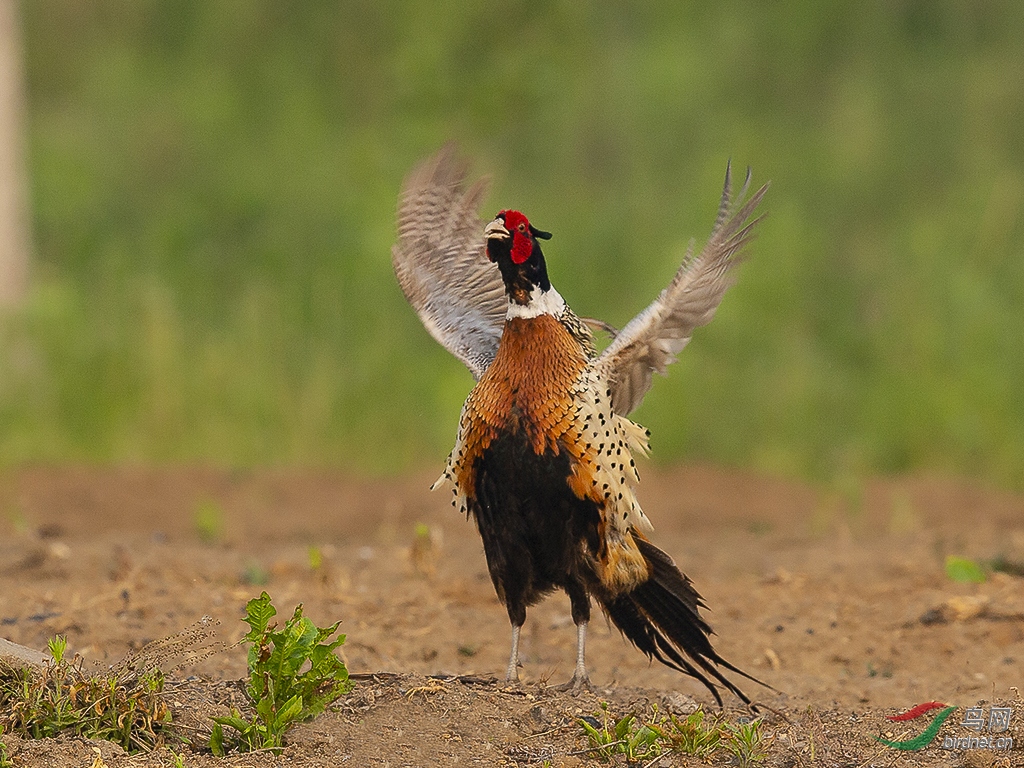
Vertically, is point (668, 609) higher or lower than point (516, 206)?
lower

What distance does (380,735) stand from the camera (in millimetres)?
3469

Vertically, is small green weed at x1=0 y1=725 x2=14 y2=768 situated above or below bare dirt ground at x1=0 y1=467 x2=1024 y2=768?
below

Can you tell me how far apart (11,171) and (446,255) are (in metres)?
4.97

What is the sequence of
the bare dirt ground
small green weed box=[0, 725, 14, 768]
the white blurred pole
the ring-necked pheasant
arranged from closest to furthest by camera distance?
small green weed box=[0, 725, 14, 768]
the bare dirt ground
the ring-necked pheasant
the white blurred pole

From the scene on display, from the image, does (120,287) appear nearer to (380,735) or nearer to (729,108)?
(729,108)

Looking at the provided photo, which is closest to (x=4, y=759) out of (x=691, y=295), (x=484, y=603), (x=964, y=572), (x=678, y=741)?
(x=678, y=741)

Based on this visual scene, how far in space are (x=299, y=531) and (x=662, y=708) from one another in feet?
11.9

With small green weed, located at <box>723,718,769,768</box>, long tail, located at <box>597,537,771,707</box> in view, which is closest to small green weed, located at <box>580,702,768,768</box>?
small green weed, located at <box>723,718,769,768</box>

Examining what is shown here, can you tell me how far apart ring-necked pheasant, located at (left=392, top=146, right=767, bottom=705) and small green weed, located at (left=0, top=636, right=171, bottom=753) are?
121cm

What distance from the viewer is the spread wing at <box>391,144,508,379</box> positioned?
5.23 meters

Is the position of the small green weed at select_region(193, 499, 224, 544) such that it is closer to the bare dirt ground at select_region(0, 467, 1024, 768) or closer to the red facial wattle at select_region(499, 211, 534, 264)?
the bare dirt ground at select_region(0, 467, 1024, 768)

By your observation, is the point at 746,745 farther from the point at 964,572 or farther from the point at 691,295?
the point at 964,572

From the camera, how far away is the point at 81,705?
3.24 m

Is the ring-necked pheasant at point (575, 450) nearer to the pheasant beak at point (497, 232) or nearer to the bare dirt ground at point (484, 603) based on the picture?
the pheasant beak at point (497, 232)
